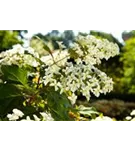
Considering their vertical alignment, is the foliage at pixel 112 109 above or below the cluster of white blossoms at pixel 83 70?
below

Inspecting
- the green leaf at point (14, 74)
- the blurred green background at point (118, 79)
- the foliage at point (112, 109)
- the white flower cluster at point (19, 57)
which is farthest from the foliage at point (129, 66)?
the green leaf at point (14, 74)

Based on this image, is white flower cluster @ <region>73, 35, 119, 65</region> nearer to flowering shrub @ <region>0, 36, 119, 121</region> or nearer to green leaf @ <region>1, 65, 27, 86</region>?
flowering shrub @ <region>0, 36, 119, 121</region>

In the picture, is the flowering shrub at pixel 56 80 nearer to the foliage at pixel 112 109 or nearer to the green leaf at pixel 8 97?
the green leaf at pixel 8 97

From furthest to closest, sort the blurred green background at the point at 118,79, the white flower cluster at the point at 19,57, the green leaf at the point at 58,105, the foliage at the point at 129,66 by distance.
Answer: the foliage at the point at 129,66 → the blurred green background at the point at 118,79 → the white flower cluster at the point at 19,57 → the green leaf at the point at 58,105

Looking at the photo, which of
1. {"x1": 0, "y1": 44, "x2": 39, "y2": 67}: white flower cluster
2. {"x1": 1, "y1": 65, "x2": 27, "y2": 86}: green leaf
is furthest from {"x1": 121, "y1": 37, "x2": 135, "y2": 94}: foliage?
{"x1": 1, "y1": 65, "x2": 27, "y2": 86}: green leaf

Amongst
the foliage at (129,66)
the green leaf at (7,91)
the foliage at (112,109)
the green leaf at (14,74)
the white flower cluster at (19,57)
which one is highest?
the foliage at (129,66)

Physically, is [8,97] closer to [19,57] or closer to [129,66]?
[19,57]

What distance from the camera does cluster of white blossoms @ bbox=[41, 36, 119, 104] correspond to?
974mm

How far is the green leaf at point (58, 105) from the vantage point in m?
0.95

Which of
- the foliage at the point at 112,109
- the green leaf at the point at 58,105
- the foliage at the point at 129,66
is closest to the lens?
the green leaf at the point at 58,105

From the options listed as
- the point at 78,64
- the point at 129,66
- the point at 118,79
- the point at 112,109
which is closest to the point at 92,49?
the point at 78,64
